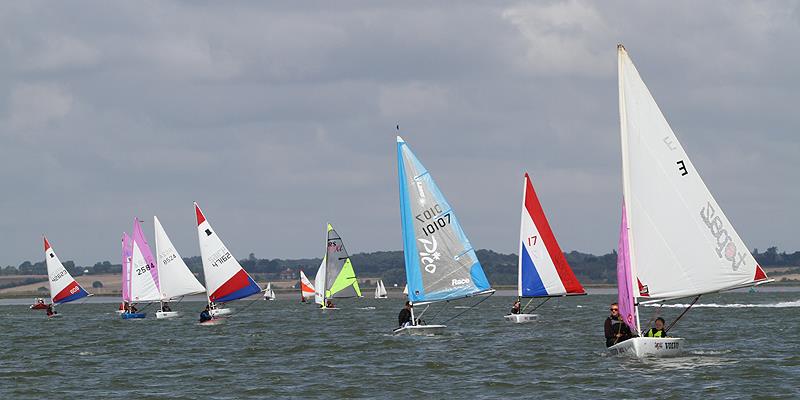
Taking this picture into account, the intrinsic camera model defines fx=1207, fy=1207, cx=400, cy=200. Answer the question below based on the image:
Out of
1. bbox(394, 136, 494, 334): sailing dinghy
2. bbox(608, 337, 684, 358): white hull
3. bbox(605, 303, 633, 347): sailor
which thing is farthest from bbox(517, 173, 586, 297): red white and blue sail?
bbox(608, 337, 684, 358): white hull

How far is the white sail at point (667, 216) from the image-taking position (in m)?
33.9

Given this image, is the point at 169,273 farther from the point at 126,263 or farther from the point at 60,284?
the point at 60,284

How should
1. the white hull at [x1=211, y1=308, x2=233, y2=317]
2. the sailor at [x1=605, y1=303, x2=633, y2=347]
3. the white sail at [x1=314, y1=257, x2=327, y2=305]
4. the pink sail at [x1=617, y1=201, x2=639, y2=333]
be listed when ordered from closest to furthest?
1. the pink sail at [x1=617, y1=201, x2=639, y2=333]
2. the sailor at [x1=605, y1=303, x2=633, y2=347]
3. the white hull at [x1=211, y1=308, x2=233, y2=317]
4. the white sail at [x1=314, y1=257, x2=327, y2=305]

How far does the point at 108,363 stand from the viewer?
45.4 meters

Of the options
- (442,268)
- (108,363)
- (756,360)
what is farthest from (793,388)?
(108,363)

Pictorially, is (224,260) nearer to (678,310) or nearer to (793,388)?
(678,310)

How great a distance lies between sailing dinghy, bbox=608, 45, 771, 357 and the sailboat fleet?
0.09 ft

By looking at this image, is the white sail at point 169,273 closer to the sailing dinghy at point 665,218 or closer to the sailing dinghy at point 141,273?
the sailing dinghy at point 141,273

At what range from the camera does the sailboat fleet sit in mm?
34062

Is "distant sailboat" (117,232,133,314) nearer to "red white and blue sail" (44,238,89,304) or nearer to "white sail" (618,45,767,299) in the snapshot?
"red white and blue sail" (44,238,89,304)

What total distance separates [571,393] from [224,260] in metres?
47.4

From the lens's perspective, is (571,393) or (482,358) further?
(482,358)

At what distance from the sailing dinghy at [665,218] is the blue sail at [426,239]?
54.9 feet

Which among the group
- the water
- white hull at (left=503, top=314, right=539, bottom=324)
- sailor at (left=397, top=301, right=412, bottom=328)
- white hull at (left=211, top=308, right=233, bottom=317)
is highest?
white hull at (left=211, top=308, right=233, bottom=317)
